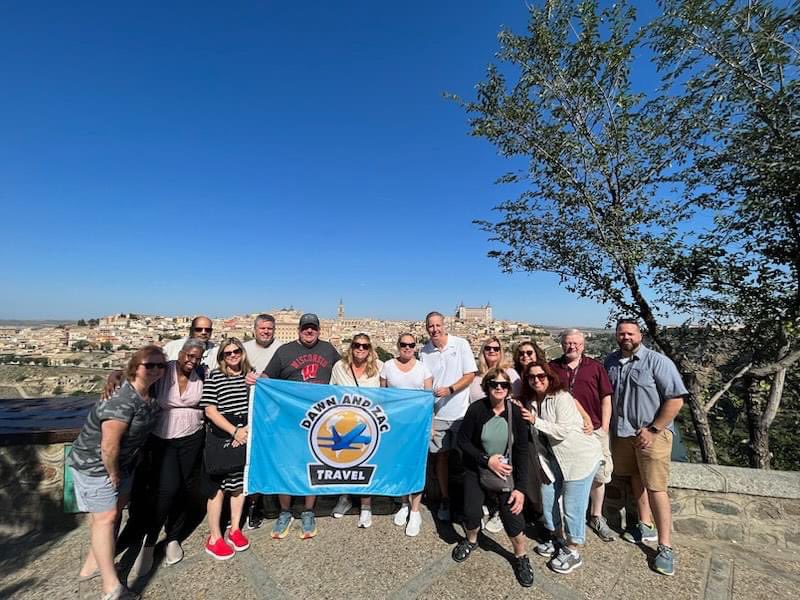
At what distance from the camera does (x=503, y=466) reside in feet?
8.23

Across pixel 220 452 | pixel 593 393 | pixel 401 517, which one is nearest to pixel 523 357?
pixel 593 393

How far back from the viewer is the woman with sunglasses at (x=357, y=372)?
10.6 ft

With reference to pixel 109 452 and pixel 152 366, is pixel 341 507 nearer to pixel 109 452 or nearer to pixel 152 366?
pixel 109 452

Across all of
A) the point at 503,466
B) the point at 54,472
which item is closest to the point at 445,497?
the point at 503,466

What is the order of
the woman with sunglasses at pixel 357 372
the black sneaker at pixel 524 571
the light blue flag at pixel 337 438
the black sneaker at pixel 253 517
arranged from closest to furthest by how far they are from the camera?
the black sneaker at pixel 524 571, the light blue flag at pixel 337 438, the black sneaker at pixel 253 517, the woman with sunglasses at pixel 357 372

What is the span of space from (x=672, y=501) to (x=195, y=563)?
4.15 meters

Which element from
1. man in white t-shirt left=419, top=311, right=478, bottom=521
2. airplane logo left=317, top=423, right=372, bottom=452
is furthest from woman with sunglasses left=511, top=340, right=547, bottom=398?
airplane logo left=317, top=423, right=372, bottom=452

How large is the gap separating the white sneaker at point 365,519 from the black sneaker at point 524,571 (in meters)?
1.35

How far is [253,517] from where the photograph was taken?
3127 millimetres

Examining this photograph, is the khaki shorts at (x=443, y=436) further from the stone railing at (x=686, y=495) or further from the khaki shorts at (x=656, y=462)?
the stone railing at (x=686, y=495)

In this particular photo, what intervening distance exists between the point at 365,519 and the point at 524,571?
4.77 feet

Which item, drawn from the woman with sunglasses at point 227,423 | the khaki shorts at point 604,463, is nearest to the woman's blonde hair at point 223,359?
the woman with sunglasses at point 227,423

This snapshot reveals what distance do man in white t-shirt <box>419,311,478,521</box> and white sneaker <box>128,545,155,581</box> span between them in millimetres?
2458

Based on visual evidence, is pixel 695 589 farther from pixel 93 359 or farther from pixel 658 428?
pixel 93 359
